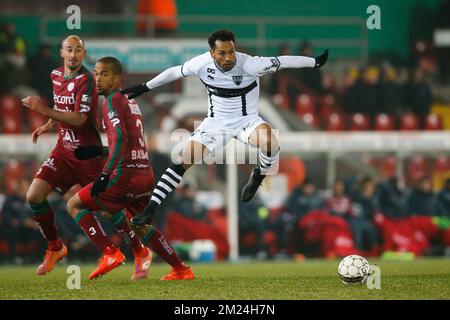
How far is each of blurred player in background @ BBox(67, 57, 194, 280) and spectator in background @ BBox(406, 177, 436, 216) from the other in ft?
28.7

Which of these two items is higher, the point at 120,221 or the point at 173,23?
the point at 173,23

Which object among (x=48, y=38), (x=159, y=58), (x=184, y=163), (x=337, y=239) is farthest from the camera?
(x=48, y=38)

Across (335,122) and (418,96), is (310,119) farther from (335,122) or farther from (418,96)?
(418,96)

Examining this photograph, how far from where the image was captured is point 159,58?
18688 mm

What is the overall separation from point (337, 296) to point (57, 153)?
11.2 ft

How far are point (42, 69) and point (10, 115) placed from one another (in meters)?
1.03

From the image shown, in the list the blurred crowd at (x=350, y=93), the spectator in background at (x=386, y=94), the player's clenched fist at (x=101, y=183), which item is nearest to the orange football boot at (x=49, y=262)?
the player's clenched fist at (x=101, y=183)

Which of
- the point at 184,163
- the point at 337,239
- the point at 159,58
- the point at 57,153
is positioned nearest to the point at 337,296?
the point at 184,163

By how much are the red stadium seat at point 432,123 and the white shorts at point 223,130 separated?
33.4ft

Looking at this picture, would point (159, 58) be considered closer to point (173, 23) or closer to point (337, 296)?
point (173, 23)

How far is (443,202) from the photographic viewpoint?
58.1 ft

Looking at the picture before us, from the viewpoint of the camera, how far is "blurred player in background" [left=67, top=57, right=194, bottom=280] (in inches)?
367

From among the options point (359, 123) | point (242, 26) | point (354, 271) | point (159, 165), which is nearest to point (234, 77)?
point (354, 271)

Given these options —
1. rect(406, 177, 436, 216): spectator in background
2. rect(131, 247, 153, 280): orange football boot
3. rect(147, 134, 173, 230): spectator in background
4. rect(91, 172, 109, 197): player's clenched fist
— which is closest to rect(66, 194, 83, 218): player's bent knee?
rect(91, 172, 109, 197): player's clenched fist
